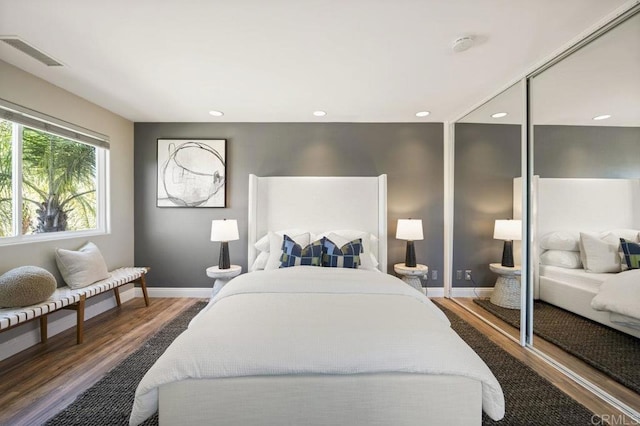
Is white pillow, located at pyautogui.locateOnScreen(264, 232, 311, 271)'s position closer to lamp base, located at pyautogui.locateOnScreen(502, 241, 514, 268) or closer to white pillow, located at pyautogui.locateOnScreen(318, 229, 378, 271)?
white pillow, located at pyautogui.locateOnScreen(318, 229, 378, 271)

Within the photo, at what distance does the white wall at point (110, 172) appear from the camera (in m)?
2.21

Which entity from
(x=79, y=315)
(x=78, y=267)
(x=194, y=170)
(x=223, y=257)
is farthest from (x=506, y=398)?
(x=194, y=170)

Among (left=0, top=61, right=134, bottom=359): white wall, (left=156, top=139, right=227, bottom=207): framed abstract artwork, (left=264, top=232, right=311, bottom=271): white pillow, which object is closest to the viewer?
(left=0, top=61, right=134, bottom=359): white wall

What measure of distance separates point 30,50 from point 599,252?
4469 millimetres

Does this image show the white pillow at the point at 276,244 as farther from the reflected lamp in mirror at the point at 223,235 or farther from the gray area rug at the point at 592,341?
the gray area rug at the point at 592,341

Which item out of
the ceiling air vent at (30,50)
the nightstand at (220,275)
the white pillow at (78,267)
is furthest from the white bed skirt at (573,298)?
the ceiling air vent at (30,50)

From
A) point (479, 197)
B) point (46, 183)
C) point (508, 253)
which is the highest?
point (46, 183)

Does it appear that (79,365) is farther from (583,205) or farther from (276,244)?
(583,205)

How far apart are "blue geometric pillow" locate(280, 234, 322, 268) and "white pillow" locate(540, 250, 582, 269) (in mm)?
2011

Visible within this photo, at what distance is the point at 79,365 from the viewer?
6.79 feet

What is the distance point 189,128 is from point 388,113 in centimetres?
270

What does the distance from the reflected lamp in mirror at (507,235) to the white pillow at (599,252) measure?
2.73ft

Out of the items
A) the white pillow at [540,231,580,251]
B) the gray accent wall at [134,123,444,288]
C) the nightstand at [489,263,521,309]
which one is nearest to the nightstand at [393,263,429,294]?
the gray accent wall at [134,123,444,288]

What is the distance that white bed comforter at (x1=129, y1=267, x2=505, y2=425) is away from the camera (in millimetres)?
1236
